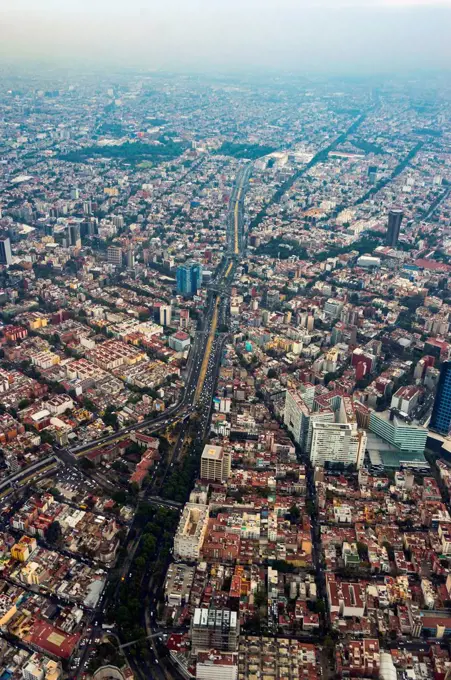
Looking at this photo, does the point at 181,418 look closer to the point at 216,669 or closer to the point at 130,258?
the point at 216,669

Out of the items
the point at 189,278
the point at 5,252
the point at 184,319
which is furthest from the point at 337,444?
the point at 5,252

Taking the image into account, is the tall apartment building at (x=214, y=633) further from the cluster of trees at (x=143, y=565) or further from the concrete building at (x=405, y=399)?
the concrete building at (x=405, y=399)

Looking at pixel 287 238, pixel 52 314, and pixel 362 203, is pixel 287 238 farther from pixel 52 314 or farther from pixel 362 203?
pixel 52 314

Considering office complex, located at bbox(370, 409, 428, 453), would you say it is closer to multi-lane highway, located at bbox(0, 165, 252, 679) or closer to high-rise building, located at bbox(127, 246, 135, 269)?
multi-lane highway, located at bbox(0, 165, 252, 679)

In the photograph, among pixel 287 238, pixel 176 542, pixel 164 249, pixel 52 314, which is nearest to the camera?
pixel 176 542

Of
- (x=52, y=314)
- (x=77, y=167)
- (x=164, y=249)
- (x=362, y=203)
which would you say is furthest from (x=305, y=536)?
(x=77, y=167)

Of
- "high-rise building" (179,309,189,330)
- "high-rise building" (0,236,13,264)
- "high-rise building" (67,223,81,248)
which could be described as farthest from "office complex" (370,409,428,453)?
"high-rise building" (67,223,81,248)
